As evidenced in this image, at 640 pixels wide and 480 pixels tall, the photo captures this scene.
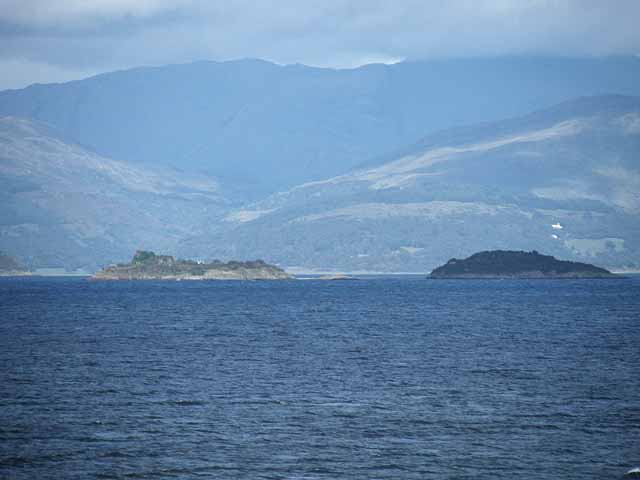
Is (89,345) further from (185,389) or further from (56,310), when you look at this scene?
(56,310)

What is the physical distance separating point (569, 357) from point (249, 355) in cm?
2608

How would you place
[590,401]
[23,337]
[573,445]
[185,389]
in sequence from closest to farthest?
1. [573,445]
2. [590,401]
3. [185,389]
4. [23,337]

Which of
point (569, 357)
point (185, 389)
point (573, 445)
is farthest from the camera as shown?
point (569, 357)

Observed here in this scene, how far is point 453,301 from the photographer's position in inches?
7849

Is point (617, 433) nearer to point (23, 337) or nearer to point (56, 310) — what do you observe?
point (23, 337)

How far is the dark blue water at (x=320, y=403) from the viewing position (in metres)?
51.3

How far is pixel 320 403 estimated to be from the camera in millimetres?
67312

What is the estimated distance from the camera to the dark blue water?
51344 millimetres

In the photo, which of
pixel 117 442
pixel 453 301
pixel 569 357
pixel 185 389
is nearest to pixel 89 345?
pixel 185 389

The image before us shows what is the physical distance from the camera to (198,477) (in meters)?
48.9

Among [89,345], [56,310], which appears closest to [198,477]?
A: [89,345]

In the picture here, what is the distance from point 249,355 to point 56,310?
79790mm

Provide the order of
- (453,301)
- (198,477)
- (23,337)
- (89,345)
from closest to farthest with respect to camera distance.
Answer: (198,477)
(89,345)
(23,337)
(453,301)

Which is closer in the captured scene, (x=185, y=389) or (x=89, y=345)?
(x=185, y=389)
